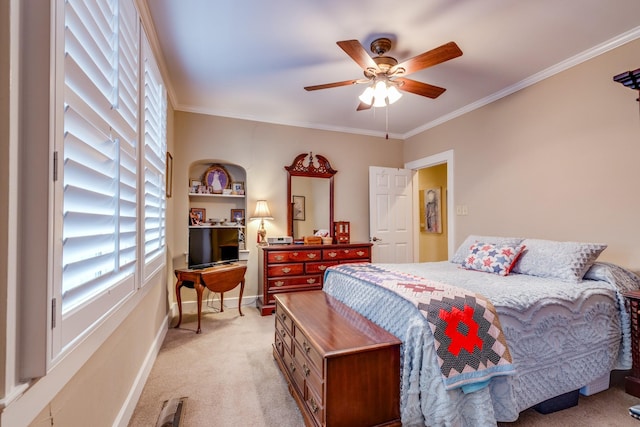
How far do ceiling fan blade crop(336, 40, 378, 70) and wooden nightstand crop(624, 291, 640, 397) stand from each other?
2.38m

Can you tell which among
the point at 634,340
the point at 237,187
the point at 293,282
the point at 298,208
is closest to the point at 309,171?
the point at 298,208

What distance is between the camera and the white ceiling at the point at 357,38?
205cm

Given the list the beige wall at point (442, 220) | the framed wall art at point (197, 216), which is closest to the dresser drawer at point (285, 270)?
the framed wall art at point (197, 216)

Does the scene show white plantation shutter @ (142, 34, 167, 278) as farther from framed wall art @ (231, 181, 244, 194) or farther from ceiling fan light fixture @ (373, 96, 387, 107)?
ceiling fan light fixture @ (373, 96, 387, 107)

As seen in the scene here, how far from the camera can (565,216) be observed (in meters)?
2.80

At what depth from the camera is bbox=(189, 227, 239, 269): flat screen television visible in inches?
136

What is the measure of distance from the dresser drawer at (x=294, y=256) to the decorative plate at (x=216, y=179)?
1.19 meters

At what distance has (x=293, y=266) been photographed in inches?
151

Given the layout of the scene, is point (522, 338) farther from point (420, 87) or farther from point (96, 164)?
point (96, 164)

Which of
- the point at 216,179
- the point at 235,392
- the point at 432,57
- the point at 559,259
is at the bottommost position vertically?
the point at 235,392

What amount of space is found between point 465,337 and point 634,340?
1.43 metres

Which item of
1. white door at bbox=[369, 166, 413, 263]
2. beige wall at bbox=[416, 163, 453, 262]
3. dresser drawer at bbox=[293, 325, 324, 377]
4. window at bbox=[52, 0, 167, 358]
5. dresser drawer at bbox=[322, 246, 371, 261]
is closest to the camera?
window at bbox=[52, 0, 167, 358]

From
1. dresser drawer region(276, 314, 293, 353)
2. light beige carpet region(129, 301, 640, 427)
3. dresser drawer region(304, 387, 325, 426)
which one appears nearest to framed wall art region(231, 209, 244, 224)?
light beige carpet region(129, 301, 640, 427)

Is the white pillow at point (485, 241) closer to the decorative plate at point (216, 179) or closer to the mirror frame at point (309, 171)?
the mirror frame at point (309, 171)
